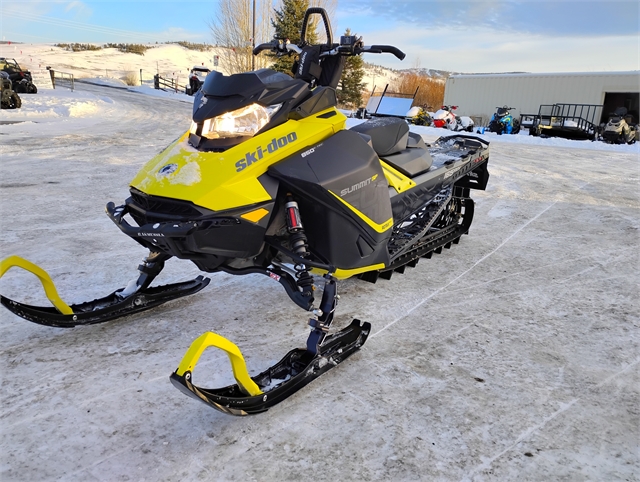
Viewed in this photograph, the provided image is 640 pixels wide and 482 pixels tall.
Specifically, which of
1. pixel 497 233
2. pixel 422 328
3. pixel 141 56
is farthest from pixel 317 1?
pixel 141 56

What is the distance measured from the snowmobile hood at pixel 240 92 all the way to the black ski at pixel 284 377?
Result: 1.16 m

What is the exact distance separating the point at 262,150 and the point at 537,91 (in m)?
27.2

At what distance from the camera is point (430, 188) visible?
3.62 meters

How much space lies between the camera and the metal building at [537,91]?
77.6 feet

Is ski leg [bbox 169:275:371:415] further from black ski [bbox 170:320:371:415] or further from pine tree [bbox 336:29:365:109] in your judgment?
pine tree [bbox 336:29:365:109]

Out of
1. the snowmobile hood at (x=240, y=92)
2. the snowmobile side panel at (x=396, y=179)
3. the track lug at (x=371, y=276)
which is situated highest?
the snowmobile hood at (x=240, y=92)

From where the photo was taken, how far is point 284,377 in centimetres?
212

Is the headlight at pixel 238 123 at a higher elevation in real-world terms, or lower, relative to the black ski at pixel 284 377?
higher

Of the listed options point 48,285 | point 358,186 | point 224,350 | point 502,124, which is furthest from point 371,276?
point 502,124

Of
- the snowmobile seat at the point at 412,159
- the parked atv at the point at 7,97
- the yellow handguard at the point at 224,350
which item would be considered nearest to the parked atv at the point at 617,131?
the snowmobile seat at the point at 412,159

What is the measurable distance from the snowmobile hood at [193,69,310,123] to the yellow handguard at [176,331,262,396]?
103cm

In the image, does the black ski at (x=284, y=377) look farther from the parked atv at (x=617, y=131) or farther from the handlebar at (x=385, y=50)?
the parked atv at (x=617, y=131)

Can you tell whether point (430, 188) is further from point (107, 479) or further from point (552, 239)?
point (107, 479)

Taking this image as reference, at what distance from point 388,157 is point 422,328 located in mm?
1207
